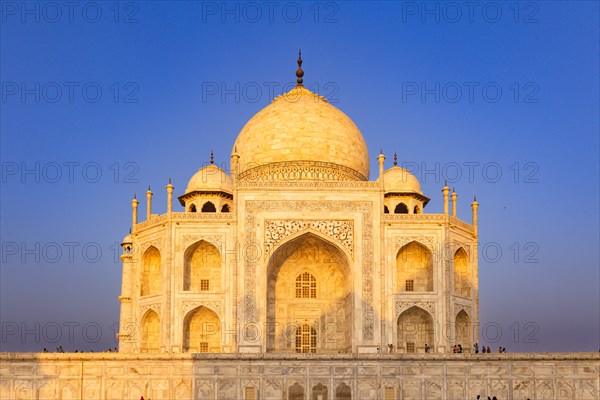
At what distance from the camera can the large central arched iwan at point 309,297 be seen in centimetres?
3083

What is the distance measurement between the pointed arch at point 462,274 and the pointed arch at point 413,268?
132 cm

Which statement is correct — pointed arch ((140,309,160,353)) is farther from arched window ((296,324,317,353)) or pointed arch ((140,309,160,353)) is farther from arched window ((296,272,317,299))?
arched window ((296,272,317,299))

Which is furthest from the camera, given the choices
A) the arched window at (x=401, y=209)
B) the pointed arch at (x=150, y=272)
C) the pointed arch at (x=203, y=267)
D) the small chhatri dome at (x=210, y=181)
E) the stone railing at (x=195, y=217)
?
the arched window at (x=401, y=209)

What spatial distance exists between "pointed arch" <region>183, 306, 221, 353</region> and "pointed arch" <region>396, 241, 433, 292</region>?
6699 millimetres

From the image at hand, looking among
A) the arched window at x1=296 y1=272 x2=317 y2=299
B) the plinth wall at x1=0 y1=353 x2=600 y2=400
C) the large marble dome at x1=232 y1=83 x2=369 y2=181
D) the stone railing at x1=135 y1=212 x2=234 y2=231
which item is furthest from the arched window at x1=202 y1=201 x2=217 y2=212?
the plinth wall at x1=0 y1=353 x2=600 y2=400

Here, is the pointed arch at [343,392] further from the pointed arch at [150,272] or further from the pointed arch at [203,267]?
the pointed arch at [150,272]

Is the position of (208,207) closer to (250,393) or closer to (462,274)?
(462,274)

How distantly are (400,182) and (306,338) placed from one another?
24.7 feet

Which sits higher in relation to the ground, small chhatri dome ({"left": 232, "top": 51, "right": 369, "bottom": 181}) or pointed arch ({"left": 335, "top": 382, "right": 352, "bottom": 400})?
small chhatri dome ({"left": 232, "top": 51, "right": 369, "bottom": 181})

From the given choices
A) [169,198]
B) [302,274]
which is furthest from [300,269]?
[169,198]

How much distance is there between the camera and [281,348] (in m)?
30.8

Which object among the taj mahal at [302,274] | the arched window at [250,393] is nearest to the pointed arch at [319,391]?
the arched window at [250,393]

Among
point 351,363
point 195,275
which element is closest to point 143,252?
point 195,275

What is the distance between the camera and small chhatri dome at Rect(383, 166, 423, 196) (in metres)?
→ 33.9
